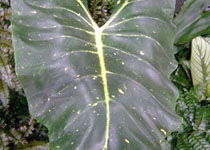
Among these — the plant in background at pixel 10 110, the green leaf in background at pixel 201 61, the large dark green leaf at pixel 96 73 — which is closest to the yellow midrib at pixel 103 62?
the large dark green leaf at pixel 96 73

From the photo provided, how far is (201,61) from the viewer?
1.82m

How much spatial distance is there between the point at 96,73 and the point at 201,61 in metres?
1.18

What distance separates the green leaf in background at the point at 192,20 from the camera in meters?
1.71

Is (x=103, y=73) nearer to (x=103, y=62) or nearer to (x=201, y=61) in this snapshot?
(x=103, y=62)

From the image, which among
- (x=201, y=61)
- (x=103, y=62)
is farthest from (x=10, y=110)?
(x=201, y=61)

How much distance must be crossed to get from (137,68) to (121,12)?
347mm

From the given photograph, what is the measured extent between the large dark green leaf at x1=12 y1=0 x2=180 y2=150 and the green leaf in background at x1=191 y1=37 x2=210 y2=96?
0.74 m

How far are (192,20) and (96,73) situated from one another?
1.16 metres

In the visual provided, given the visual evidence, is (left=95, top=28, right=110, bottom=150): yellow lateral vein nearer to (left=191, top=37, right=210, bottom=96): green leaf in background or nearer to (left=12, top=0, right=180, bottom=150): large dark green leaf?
(left=12, top=0, right=180, bottom=150): large dark green leaf

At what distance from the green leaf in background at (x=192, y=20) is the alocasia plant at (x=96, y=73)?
64cm

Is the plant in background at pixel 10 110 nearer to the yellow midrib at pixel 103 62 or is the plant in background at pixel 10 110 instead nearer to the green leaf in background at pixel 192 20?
the yellow midrib at pixel 103 62

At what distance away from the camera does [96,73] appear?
3.11 feet

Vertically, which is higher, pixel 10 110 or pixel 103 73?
pixel 103 73

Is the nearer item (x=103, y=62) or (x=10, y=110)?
(x=103, y=62)
